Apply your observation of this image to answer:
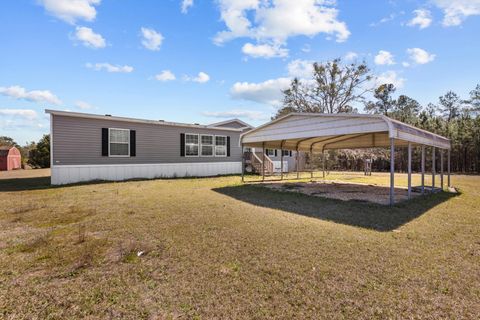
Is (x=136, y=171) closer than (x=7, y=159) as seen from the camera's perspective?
Yes

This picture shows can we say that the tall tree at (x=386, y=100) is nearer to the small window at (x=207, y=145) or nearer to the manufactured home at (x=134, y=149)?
the manufactured home at (x=134, y=149)

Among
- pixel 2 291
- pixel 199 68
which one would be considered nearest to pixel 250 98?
pixel 199 68

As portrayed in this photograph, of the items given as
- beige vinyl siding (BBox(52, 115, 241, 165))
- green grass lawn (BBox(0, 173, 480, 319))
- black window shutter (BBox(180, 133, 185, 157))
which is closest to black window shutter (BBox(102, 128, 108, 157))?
beige vinyl siding (BBox(52, 115, 241, 165))

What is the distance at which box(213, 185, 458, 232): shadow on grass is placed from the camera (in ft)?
17.4

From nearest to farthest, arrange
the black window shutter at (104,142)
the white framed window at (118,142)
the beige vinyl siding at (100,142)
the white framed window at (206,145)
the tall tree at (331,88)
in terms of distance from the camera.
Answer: the beige vinyl siding at (100,142), the black window shutter at (104,142), the white framed window at (118,142), the white framed window at (206,145), the tall tree at (331,88)

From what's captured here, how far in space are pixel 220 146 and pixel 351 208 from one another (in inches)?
443

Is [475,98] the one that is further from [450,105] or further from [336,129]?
[336,129]

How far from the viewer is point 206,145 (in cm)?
1609

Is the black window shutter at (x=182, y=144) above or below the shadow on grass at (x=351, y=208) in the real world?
above

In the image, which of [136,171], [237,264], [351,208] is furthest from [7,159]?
[351,208]

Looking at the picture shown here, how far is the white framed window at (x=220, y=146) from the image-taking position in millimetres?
16594

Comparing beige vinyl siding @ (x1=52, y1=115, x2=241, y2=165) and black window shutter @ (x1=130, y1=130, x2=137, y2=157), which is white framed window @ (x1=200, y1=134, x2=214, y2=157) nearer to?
beige vinyl siding @ (x1=52, y1=115, x2=241, y2=165)

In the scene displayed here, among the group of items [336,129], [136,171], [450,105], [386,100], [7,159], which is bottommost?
[136,171]

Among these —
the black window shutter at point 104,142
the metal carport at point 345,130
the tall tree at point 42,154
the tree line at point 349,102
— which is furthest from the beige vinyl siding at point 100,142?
the tall tree at point 42,154
